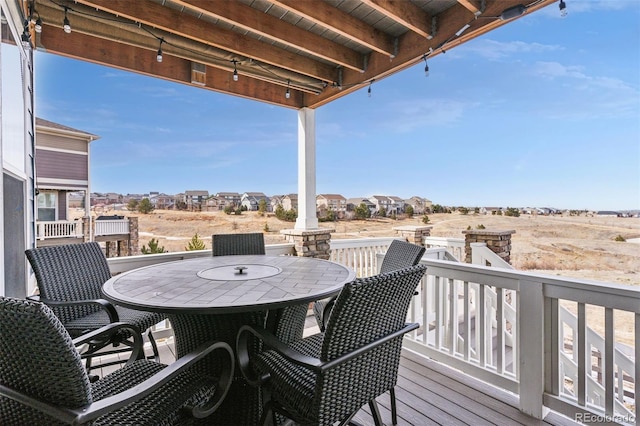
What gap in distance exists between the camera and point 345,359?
1.24 metres

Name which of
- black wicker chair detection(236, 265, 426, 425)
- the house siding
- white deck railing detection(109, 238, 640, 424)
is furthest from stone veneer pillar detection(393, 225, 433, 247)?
the house siding

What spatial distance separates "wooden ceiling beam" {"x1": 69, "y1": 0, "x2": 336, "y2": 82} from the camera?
2.54 meters

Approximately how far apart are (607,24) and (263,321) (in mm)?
4628

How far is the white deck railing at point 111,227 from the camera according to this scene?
568cm

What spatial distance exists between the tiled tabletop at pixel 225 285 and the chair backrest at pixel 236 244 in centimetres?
52

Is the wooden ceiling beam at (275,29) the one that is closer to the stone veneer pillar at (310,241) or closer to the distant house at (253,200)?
the stone veneer pillar at (310,241)

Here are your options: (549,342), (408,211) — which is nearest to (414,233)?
(408,211)

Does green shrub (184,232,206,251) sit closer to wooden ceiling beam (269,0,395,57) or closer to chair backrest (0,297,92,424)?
wooden ceiling beam (269,0,395,57)

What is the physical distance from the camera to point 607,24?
10.9 feet

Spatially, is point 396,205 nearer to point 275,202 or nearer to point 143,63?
point 275,202

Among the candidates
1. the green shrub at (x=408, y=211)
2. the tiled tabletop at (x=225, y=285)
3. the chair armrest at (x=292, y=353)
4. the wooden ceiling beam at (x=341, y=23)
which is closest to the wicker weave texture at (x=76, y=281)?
the tiled tabletop at (x=225, y=285)

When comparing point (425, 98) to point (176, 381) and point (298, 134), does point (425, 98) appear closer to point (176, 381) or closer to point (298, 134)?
point (298, 134)

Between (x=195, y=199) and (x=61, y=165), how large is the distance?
2320 millimetres

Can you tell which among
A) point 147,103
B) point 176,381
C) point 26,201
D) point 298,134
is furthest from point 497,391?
point 147,103
